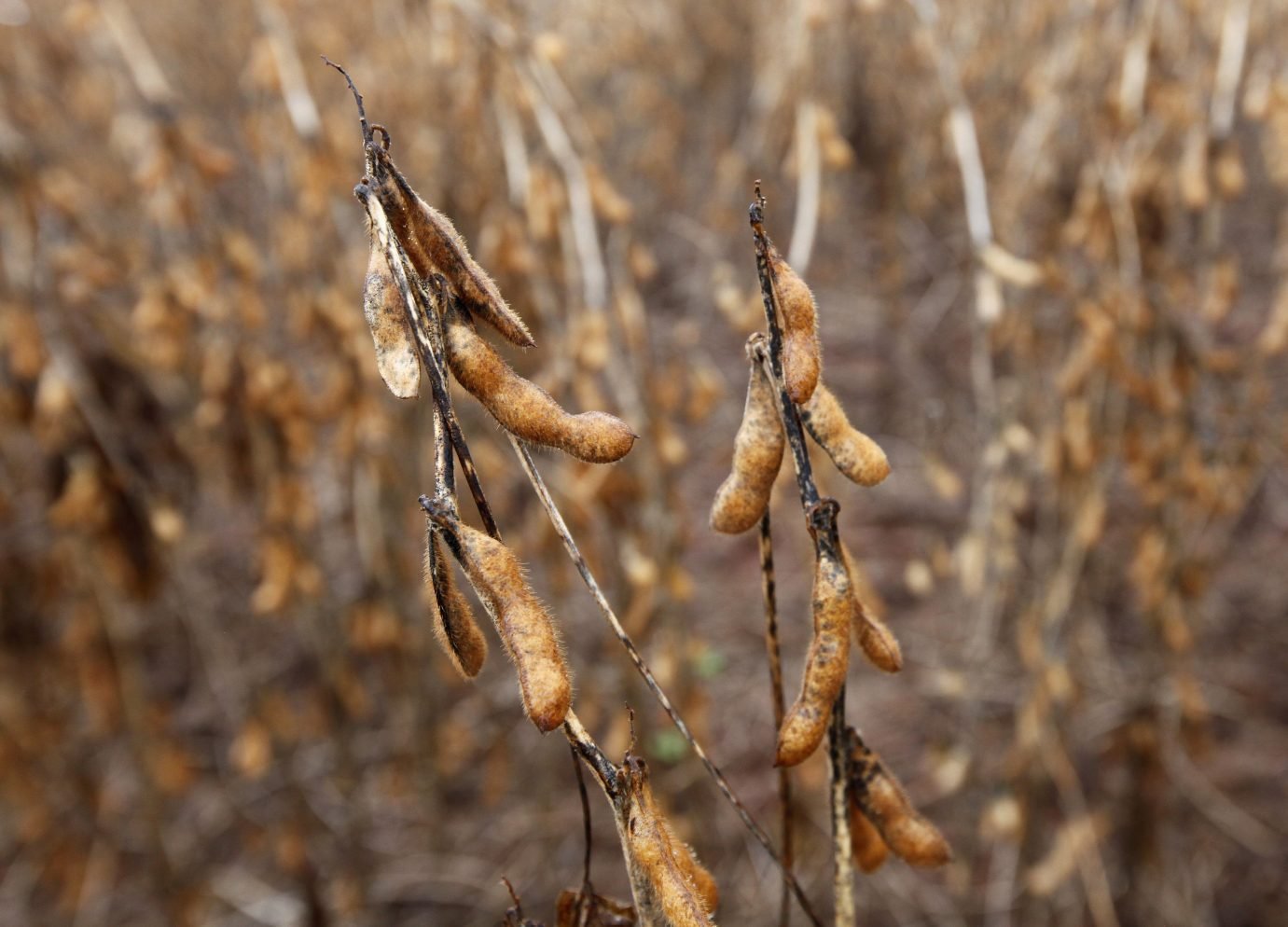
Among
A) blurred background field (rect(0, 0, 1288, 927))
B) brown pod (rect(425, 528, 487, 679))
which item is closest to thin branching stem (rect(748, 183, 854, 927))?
brown pod (rect(425, 528, 487, 679))

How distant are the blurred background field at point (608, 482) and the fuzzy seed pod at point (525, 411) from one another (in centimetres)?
96

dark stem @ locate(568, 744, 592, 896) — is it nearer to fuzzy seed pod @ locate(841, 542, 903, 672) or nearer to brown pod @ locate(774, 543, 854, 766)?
brown pod @ locate(774, 543, 854, 766)

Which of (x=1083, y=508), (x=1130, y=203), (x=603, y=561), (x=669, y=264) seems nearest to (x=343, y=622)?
(x=603, y=561)

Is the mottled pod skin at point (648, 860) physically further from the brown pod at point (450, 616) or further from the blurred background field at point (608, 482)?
the blurred background field at point (608, 482)

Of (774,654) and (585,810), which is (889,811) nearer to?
(774,654)

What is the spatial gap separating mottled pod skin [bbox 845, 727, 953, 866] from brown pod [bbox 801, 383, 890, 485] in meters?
0.24

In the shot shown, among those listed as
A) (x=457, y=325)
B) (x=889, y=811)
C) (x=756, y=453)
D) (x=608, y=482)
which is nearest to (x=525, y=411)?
(x=457, y=325)

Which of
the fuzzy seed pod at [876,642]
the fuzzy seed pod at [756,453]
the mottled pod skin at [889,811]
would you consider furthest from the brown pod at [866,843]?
the fuzzy seed pod at [756,453]

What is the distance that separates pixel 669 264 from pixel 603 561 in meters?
2.67

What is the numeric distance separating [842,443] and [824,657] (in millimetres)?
154

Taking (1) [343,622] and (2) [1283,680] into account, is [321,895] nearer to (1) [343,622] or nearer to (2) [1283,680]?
(1) [343,622]

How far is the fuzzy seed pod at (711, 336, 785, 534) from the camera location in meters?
0.77

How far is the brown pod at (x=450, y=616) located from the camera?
26.3 inches

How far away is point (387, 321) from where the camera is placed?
0.64 metres
